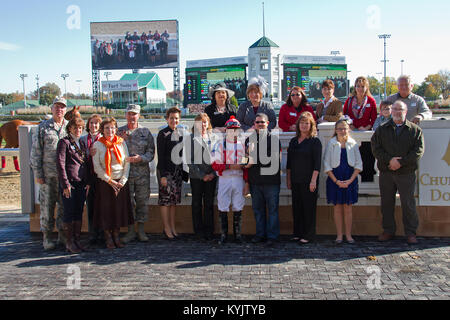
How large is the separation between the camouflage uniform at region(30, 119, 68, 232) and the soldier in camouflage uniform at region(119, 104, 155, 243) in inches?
36.3

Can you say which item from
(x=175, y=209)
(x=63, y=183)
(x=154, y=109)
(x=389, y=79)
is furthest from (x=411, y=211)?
(x=389, y=79)

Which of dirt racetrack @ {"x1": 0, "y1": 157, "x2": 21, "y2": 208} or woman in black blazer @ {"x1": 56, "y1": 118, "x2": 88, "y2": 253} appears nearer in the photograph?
woman in black blazer @ {"x1": 56, "y1": 118, "x2": 88, "y2": 253}

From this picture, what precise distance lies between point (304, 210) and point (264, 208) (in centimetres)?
56

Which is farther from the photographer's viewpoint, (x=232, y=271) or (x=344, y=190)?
(x=344, y=190)

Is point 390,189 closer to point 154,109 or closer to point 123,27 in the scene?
point 123,27

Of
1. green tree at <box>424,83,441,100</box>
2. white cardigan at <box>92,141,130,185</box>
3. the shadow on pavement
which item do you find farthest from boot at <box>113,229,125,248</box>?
green tree at <box>424,83,441,100</box>

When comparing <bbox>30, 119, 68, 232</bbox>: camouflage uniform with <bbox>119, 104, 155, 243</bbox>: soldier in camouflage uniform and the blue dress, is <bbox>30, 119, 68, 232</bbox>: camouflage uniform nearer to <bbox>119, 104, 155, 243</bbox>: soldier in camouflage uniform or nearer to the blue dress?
<bbox>119, 104, 155, 243</bbox>: soldier in camouflage uniform

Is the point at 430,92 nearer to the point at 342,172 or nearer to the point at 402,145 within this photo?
the point at 402,145

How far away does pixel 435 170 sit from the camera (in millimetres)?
6402

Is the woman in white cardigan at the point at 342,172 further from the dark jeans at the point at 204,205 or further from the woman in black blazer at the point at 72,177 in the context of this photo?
the woman in black blazer at the point at 72,177

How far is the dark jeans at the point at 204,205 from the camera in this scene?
6.55 metres

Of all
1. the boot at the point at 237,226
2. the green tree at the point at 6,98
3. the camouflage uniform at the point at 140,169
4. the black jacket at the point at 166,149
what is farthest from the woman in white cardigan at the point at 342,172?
the green tree at the point at 6,98

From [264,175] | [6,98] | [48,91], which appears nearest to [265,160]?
[264,175]

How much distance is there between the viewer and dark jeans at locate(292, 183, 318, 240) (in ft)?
20.5
